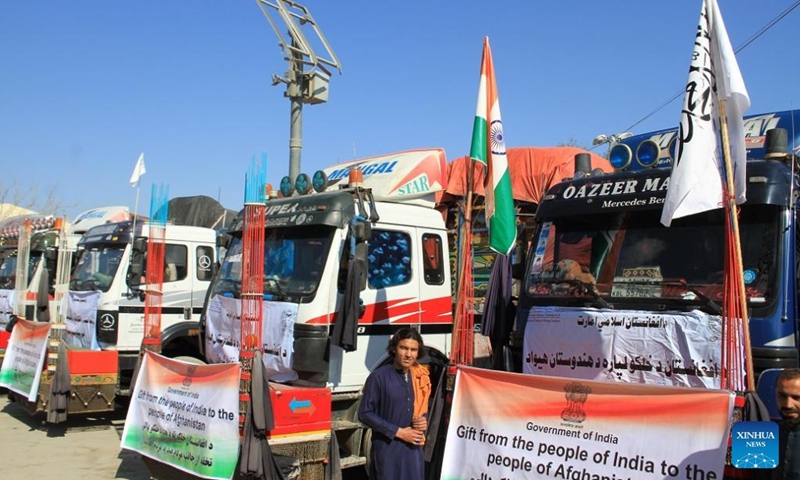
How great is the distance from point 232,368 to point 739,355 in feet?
11.8

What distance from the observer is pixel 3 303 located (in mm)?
13180

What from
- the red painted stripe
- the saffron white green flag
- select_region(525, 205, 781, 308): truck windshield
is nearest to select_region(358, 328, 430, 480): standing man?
the saffron white green flag

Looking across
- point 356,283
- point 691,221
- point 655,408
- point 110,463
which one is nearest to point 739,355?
point 655,408

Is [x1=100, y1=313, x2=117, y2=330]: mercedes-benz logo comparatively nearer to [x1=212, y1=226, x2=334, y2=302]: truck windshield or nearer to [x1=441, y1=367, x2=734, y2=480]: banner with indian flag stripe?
[x1=212, y1=226, x2=334, y2=302]: truck windshield

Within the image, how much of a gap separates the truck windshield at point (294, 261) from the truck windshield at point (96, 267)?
3.62 m

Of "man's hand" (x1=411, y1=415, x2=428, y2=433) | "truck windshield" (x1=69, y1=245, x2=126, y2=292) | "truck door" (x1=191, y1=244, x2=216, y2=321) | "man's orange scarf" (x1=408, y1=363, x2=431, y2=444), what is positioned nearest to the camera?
"man's hand" (x1=411, y1=415, x2=428, y2=433)

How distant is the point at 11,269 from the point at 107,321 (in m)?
5.17

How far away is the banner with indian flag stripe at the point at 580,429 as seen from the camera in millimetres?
3600

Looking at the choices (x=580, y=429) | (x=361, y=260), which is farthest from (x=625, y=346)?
(x=361, y=260)

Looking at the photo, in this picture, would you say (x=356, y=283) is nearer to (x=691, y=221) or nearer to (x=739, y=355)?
(x=691, y=221)

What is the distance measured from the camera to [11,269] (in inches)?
542

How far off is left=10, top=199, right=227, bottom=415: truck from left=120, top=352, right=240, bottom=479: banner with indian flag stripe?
2.52m

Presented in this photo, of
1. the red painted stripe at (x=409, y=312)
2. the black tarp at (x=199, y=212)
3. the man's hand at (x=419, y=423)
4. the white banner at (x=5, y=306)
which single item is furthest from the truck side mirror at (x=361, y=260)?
the white banner at (x=5, y=306)

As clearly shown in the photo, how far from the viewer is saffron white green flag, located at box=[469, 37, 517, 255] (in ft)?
17.4
